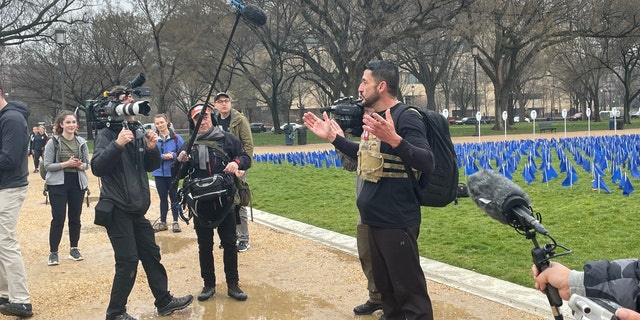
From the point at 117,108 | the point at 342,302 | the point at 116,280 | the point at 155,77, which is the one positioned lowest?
the point at 342,302

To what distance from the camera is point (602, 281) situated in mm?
2238

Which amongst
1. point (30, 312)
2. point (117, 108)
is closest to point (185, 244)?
point (30, 312)

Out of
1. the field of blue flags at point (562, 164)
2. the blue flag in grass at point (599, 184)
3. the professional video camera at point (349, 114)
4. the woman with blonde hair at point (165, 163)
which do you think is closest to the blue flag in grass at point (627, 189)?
the field of blue flags at point (562, 164)

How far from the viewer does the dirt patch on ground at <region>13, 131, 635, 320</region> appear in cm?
494

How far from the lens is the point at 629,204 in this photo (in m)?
8.60

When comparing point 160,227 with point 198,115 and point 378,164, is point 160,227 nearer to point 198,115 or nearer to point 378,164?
point 198,115

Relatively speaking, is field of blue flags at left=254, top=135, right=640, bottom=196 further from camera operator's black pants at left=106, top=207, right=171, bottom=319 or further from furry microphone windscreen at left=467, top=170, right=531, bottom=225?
furry microphone windscreen at left=467, top=170, right=531, bottom=225

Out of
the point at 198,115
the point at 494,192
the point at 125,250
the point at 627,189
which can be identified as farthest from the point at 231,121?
the point at 627,189

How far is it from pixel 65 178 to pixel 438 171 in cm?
488

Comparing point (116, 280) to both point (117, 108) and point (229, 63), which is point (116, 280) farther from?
point (229, 63)

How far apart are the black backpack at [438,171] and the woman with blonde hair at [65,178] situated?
15.5 ft

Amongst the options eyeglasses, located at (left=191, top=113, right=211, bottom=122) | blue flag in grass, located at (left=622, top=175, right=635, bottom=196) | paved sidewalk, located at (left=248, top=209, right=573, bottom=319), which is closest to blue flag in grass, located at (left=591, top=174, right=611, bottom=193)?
blue flag in grass, located at (left=622, top=175, right=635, bottom=196)

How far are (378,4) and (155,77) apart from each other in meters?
14.6

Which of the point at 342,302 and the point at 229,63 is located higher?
the point at 229,63
